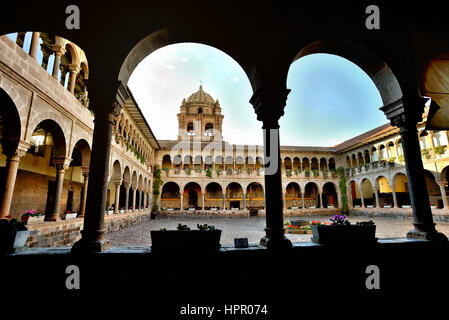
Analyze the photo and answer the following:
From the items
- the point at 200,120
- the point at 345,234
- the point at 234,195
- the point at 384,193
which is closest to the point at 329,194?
the point at 384,193

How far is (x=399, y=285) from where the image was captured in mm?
3150

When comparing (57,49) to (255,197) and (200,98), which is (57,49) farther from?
(255,197)

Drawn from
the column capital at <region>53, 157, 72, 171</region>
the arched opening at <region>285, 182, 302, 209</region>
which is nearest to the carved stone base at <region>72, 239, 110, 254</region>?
the column capital at <region>53, 157, 72, 171</region>

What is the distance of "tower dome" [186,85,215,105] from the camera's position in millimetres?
28547

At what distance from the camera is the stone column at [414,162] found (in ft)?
12.0

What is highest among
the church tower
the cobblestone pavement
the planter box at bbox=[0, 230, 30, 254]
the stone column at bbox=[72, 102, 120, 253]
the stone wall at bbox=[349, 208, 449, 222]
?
the church tower

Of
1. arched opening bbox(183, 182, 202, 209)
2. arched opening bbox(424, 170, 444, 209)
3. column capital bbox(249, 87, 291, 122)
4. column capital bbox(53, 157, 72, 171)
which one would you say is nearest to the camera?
column capital bbox(249, 87, 291, 122)

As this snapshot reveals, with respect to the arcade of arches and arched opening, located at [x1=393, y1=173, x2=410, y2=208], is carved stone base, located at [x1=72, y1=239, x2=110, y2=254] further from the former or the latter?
arched opening, located at [x1=393, y1=173, x2=410, y2=208]

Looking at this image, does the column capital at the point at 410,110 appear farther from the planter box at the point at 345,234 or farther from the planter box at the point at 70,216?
the planter box at the point at 70,216

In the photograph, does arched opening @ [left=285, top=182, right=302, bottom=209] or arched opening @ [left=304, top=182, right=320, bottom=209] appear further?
arched opening @ [left=304, top=182, right=320, bottom=209]

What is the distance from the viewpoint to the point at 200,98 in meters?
28.9

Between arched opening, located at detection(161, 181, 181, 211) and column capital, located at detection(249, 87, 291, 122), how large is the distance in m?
23.5
